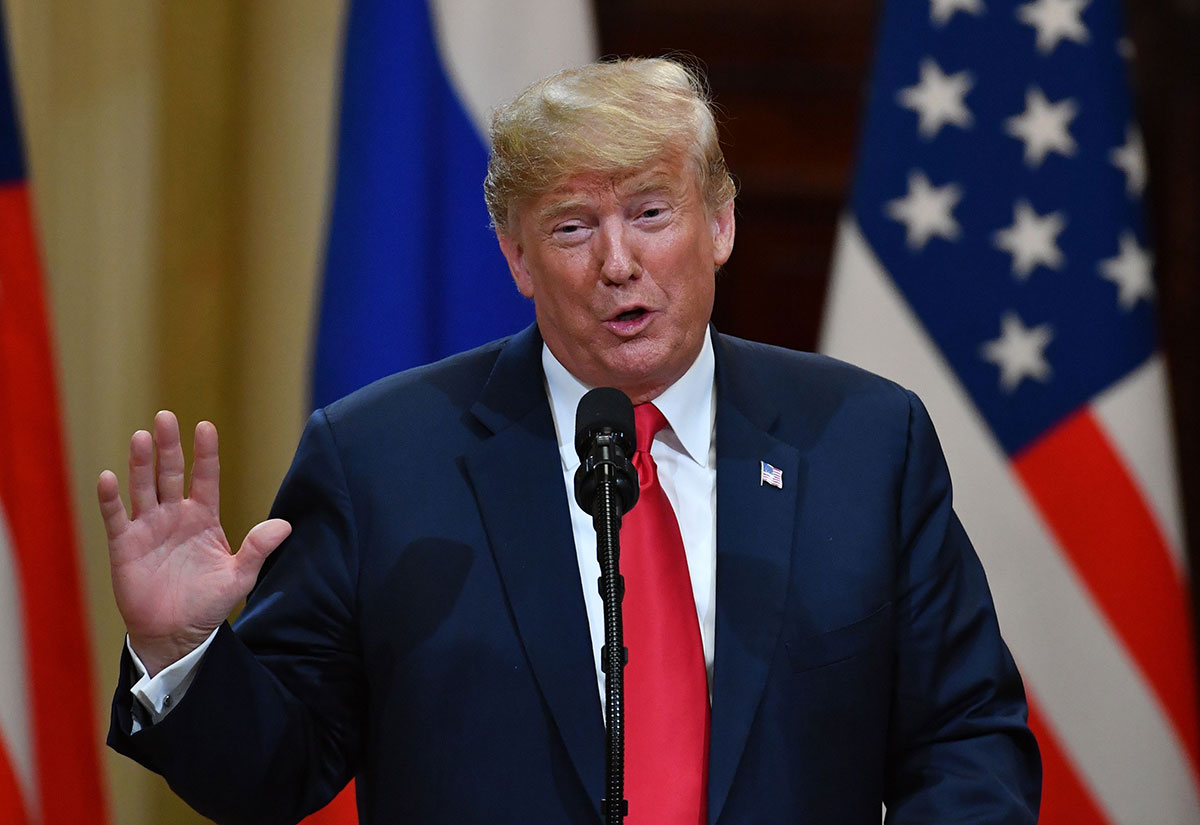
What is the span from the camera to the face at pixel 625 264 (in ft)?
5.27

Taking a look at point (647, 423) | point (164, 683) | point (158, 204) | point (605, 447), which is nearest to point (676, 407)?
point (647, 423)

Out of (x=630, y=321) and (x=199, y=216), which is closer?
(x=630, y=321)

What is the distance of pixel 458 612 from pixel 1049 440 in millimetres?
1505

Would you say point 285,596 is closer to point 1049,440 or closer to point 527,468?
point 527,468

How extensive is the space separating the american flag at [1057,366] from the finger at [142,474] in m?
1.64

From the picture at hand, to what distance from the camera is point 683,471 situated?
5.53ft

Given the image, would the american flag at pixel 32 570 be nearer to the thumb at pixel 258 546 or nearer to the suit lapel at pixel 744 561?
the thumb at pixel 258 546

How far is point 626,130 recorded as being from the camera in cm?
160

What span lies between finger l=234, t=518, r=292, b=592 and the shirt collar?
1.24ft

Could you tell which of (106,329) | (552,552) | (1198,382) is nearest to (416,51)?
(106,329)

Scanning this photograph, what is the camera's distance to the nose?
1.59 metres

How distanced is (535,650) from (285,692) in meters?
0.28

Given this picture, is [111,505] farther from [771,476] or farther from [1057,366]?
[1057,366]

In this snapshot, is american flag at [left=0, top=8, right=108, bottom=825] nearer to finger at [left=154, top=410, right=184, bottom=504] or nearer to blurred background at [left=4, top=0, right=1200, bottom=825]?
blurred background at [left=4, top=0, right=1200, bottom=825]
